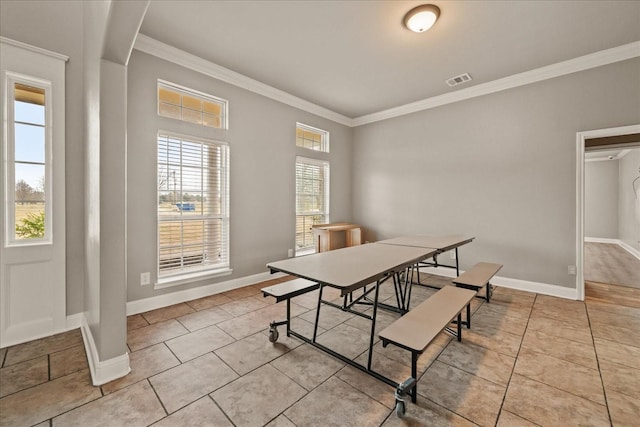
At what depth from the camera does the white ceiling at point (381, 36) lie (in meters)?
2.49

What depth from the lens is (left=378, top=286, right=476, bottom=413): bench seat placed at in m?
1.62

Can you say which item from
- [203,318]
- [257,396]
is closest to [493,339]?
[257,396]

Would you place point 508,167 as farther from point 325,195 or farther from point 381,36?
point 325,195

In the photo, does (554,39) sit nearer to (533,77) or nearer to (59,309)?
(533,77)

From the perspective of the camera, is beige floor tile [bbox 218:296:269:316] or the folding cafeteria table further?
beige floor tile [bbox 218:296:269:316]

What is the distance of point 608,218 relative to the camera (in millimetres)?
8422

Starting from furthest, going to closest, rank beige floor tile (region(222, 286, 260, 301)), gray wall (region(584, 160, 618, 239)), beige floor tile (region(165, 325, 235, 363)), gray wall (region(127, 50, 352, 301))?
gray wall (region(584, 160, 618, 239)) < beige floor tile (region(222, 286, 260, 301)) < gray wall (region(127, 50, 352, 301)) < beige floor tile (region(165, 325, 235, 363))

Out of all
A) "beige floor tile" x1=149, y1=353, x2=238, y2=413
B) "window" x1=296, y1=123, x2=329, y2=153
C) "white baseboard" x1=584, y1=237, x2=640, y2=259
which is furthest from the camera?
"white baseboard" x1=584, y1=237, x2=640, y2=259

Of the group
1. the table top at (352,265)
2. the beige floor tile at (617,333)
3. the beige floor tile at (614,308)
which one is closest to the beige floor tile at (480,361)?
the table top at (352,265)

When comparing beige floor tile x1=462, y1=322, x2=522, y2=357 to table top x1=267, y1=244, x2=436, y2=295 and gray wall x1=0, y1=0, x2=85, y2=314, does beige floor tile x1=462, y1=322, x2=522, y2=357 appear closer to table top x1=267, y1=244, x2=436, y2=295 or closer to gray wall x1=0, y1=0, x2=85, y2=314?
table top x1=267, y1=244, x2=436, y2=295

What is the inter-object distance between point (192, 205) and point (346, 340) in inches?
99.7

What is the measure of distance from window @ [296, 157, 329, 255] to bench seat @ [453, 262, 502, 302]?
2.68 m

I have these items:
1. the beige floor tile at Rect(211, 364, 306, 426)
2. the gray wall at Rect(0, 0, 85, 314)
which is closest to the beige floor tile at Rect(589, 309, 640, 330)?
the beige floor tile at Rect(211, 364, 306, 426)

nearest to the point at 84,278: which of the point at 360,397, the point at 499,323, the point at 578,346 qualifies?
the point at 360,397
